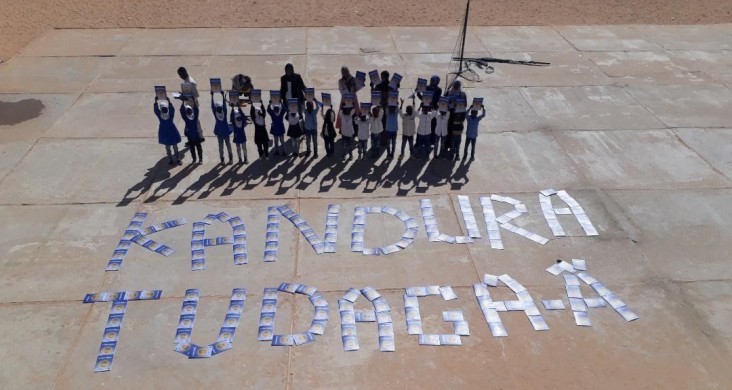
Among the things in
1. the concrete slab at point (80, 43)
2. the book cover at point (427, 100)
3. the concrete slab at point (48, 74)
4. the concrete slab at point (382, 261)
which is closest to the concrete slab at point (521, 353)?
the concrete slab at point (382, 261)

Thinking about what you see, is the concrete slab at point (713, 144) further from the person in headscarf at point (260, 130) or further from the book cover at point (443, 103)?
the person in headscarf at point (260, 130)

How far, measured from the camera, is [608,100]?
15.1m

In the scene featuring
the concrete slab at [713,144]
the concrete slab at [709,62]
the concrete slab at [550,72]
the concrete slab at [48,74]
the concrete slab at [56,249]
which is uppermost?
the concrete slab at [709,62]

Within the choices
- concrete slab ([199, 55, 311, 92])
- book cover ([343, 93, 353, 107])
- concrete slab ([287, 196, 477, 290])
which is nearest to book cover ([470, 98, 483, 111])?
concrete slab ([287, 196, 477, 290])

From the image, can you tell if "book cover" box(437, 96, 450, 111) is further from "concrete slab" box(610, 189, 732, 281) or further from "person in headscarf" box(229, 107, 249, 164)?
"person in headscarf" box(229, 107, 249, 164)

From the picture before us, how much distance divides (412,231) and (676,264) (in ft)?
Result: 15.0

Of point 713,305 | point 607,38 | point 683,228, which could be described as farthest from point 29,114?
point 607,38

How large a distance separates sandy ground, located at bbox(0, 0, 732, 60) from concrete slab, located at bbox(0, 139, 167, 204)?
8.97 m

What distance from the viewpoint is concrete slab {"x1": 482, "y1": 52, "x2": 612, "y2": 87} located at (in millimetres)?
16078

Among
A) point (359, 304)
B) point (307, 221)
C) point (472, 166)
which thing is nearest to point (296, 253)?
point (307, 221)

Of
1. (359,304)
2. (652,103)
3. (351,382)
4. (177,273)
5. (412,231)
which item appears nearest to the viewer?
(351,382)

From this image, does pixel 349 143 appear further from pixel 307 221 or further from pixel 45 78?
pixel 45 78

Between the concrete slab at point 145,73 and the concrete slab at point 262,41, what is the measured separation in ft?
3.98

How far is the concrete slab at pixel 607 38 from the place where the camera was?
1862cm
